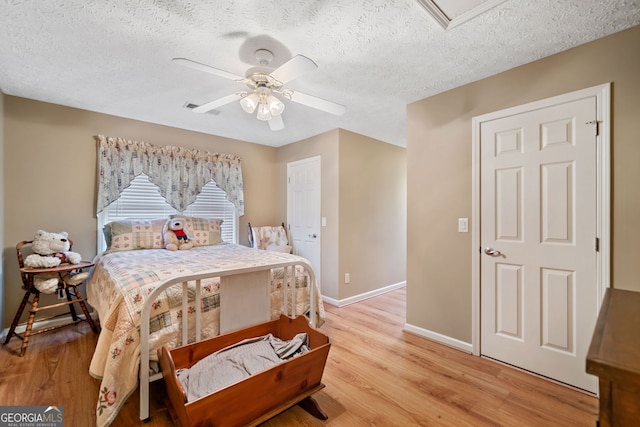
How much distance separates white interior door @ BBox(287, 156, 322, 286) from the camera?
388 centimetres

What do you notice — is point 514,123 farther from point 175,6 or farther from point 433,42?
point 175,6

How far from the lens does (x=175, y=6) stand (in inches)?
60.1

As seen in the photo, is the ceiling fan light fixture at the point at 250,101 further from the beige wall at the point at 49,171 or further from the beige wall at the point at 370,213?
the beige wall at the point at 49,171

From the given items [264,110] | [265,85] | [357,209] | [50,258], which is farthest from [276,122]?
[50,258]

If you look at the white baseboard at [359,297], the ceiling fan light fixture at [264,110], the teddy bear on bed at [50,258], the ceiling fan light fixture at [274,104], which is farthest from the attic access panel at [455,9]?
the teddy bear on bed at [50,258]

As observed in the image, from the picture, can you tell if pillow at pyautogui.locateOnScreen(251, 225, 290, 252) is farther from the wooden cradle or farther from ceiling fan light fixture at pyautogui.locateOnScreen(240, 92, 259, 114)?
ceiling fan light fixture at pyautogui.locateOnScreen(240, 92, 259, 114)

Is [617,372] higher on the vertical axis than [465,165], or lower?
lower

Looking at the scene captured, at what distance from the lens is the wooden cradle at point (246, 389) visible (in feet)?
4.12

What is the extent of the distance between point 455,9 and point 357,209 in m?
2.52

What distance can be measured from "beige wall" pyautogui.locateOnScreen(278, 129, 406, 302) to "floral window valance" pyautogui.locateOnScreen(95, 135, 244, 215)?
2.86 feet

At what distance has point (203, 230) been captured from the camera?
3523 millimetres

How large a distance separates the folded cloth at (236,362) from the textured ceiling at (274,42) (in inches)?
77.9

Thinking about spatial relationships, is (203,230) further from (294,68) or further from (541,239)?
(541,239)

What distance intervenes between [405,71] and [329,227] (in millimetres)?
2071
